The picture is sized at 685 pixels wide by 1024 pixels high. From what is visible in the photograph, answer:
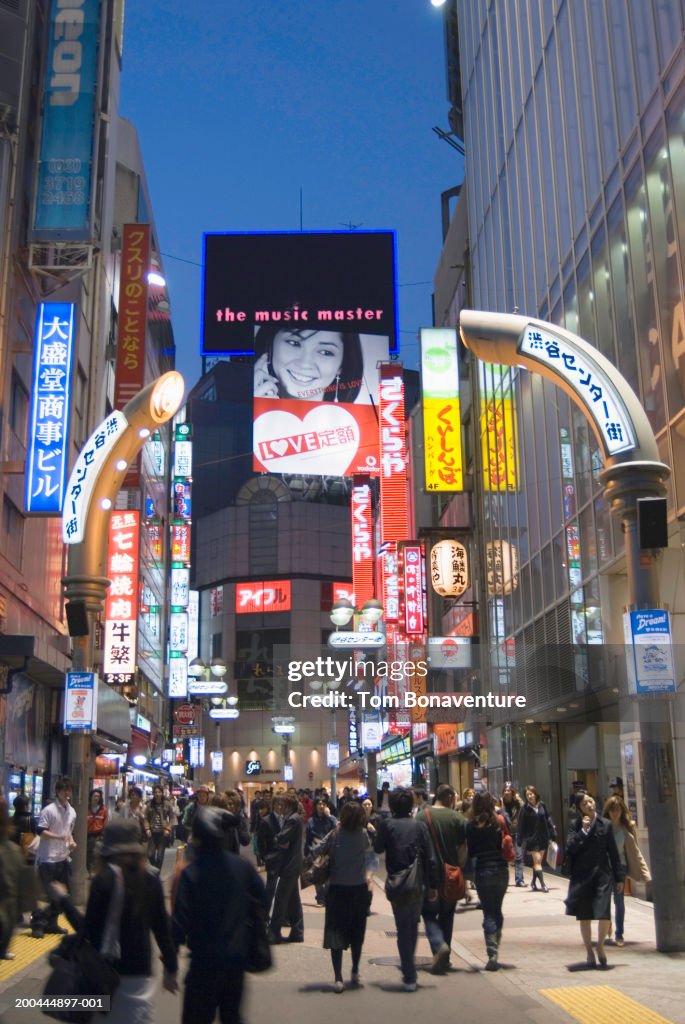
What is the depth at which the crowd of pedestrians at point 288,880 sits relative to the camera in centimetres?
579

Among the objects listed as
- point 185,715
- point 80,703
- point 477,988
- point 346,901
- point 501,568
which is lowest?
point 477,988

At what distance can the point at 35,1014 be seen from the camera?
360 inches

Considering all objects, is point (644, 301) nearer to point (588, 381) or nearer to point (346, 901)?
point (588, 381)

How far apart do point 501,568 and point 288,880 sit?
17881 millimetres

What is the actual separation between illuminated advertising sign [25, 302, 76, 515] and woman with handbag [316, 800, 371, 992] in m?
12.9

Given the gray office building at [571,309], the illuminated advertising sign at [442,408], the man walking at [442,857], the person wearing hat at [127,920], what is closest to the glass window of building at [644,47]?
the gray office building at [571,309]

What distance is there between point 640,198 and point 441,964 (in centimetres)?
1210

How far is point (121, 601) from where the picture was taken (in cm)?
3441

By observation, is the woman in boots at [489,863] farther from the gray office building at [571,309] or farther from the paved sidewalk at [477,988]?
the gray office building at [571,309]

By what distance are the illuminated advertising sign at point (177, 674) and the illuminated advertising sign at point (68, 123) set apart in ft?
147

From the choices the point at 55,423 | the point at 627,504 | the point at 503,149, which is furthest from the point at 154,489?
the point at 627,504

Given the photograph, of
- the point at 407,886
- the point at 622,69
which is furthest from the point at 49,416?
the point at 407,886

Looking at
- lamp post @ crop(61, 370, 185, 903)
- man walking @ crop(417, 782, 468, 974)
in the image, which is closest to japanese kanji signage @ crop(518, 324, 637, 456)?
man walking @ crop(417, 782, 468, 974)

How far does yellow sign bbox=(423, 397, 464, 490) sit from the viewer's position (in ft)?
108
